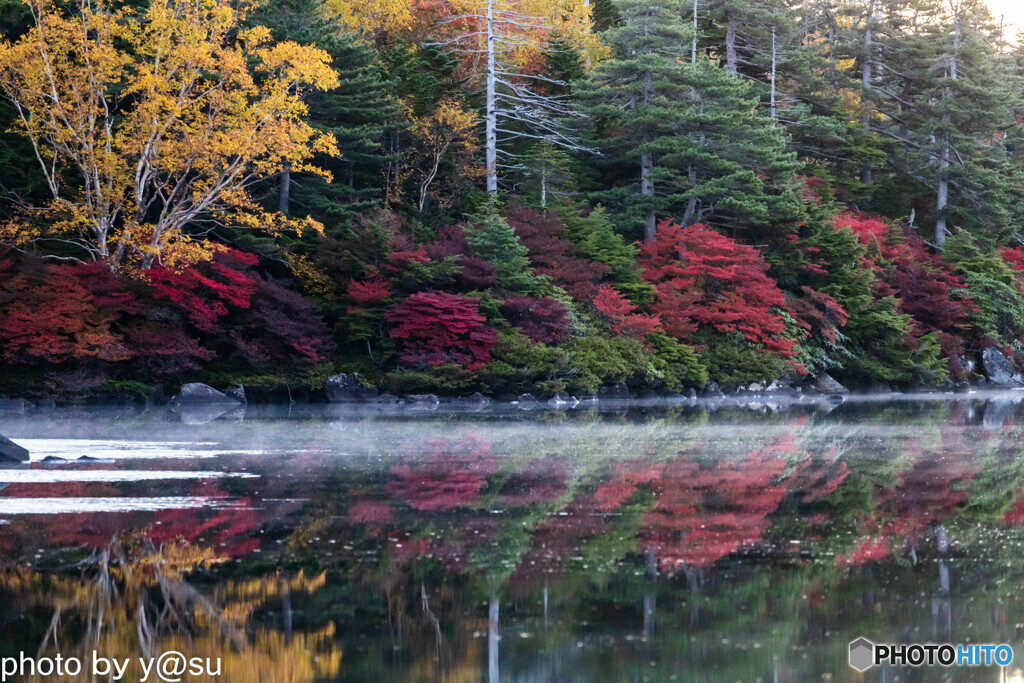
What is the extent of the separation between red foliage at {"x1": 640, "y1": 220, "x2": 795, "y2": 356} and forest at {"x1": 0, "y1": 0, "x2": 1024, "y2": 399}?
0.11 metres

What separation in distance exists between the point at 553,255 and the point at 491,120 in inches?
234

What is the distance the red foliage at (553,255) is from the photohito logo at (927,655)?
871 inches

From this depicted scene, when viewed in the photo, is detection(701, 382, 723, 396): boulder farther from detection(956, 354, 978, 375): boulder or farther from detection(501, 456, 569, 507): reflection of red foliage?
detection(501, 456, 569, 507): reflection of red foliage

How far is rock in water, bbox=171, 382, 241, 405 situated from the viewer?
22953mm

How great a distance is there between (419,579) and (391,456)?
6651mm

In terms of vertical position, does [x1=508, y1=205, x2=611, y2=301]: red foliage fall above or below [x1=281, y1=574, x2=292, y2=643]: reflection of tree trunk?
above

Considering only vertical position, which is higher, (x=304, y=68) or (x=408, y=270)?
(x=304, y=68)

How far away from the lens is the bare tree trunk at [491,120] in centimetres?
3086

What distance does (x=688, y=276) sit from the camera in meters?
29.8

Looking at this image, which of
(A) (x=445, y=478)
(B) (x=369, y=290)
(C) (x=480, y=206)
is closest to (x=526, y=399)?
(B) (x=369, y=290)

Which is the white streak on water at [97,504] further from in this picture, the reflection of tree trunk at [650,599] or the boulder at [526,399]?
the boulder at [526,399]

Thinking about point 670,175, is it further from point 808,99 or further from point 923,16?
point 923,16

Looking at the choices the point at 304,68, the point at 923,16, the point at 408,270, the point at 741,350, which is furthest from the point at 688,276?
the point at 923,16

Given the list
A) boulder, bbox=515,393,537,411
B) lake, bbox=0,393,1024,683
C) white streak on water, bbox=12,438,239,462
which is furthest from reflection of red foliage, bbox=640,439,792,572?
boulder, bbox=515,393,537,411
